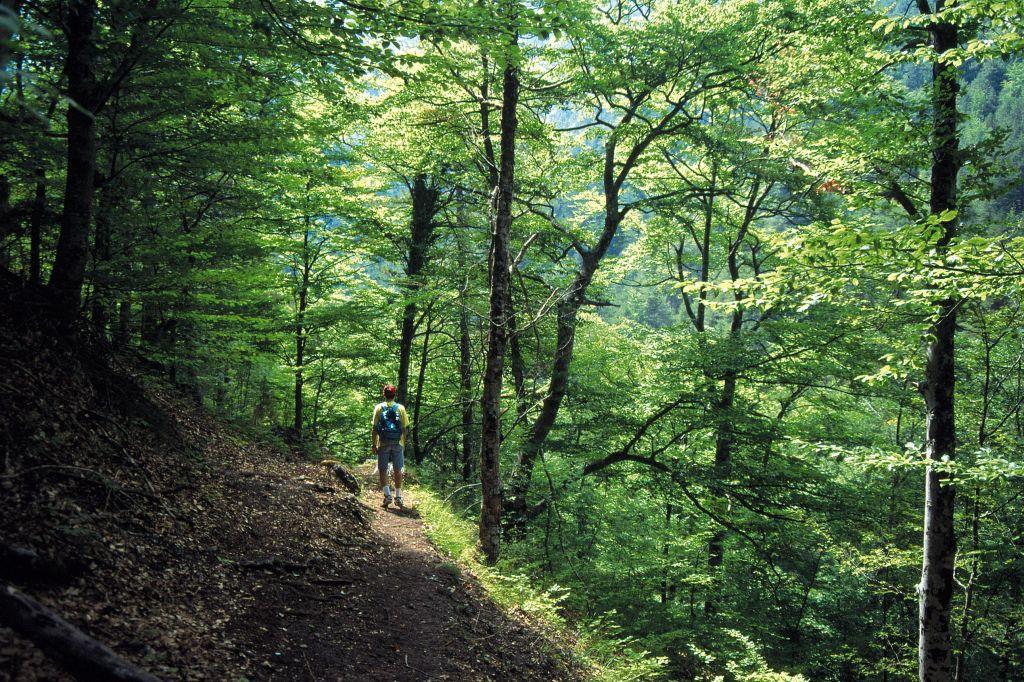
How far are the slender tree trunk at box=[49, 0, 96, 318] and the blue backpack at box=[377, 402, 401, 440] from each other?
191 inches

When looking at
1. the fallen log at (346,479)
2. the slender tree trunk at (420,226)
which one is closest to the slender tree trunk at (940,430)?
the fallen log at (346,479)

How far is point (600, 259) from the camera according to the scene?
13914 millimetres

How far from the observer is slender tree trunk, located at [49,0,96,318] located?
4.88 metres

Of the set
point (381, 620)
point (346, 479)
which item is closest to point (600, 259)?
point (346, 479)

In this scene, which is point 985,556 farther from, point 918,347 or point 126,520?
point 126,520

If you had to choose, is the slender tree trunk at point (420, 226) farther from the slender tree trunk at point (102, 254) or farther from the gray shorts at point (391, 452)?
the slender tree trunk at point (102, 254)

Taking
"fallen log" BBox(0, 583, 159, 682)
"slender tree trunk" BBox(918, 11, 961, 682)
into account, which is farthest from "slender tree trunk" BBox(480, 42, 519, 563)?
"fallen log" BBox(0, 583, 159, 682)

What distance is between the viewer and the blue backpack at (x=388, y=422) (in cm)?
955

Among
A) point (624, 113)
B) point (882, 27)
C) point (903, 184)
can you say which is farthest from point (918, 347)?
point (624, 113)

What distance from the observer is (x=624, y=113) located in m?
12.8

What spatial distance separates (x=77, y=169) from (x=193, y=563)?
145 inches

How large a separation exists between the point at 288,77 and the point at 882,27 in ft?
25.4

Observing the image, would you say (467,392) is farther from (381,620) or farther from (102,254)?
(102,254)

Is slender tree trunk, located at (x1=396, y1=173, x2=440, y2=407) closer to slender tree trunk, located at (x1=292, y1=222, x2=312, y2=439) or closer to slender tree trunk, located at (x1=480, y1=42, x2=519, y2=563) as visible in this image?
slender tree trunk, located at (x1=292, y1=222, x2=312, y2=439)
